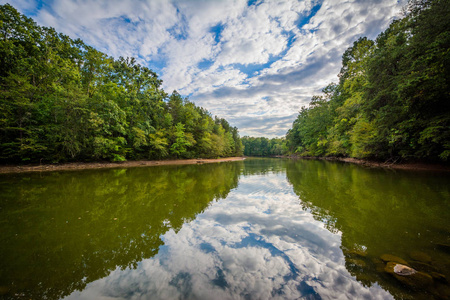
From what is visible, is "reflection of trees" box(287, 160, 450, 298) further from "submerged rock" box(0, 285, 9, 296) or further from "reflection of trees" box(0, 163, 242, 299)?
"submerged rock" box(0, 285, 9, 296)

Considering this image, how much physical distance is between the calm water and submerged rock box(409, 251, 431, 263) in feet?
0.07

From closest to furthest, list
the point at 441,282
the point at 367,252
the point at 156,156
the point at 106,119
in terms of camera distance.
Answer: the point at 441,282 → the point at 367,252 → the point at 106,119 → the point at 156,156

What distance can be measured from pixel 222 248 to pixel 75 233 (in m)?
3.17

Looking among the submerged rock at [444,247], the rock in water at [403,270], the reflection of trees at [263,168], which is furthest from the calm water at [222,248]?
the reflection of trees at [263,168]

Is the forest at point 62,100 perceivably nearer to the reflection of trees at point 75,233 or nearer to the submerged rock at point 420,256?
the reflection of trees at point 75,233

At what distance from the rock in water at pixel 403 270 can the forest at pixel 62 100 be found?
68.8 ft

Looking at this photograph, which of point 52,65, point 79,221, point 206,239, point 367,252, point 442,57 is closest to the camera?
point 367,252

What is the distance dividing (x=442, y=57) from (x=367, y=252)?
1007cm

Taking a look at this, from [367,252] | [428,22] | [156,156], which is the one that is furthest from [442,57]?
[156,156]

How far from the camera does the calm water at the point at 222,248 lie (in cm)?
206

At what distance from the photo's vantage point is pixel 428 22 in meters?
8.05

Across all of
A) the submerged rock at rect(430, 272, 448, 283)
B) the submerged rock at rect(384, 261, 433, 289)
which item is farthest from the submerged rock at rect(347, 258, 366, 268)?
the submerged rock at rect(430, 272, 448, 283)

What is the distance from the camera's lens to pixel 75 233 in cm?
351

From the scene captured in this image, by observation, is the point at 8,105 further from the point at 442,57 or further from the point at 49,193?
the point at 442,57
